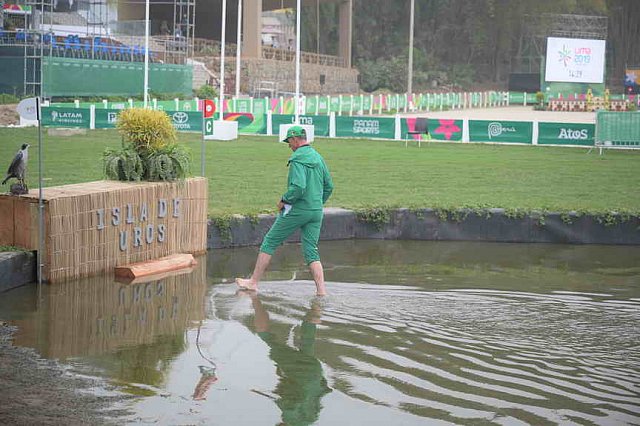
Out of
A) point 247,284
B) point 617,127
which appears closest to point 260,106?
point 617,127

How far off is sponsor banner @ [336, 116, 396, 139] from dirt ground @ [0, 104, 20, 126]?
11.3m

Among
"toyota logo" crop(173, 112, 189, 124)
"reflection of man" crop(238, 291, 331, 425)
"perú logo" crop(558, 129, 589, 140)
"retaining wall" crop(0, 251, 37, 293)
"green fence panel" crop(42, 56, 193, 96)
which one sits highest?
"green fence panel" crop(42, 56, 193, 96)

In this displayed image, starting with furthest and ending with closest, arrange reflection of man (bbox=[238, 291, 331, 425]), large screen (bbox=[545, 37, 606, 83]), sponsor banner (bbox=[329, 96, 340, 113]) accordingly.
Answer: large screen (bbox=[545, 37, 606, 83]) → sponsor banner (bbox=[329, 96, 340, 113]) → reflection of man (bbox=[238, 291, 331, 425])

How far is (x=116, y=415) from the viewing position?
6594mm

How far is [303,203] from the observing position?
10805 mm

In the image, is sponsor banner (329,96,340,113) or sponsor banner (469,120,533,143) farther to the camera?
sponsor banner (329,96,340,113)

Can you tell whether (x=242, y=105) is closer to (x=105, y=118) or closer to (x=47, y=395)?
(x=105, y=118)

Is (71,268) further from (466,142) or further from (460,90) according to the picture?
(460,90)

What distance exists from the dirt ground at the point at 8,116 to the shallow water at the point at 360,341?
25.5 metres

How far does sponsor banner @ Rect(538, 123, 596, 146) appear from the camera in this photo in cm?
3200

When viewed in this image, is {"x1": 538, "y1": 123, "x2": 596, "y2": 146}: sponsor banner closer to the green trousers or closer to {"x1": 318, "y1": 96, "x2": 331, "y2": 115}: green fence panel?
{"x1": 318, "y1": 96, "x2": 331, "y2": 115}: green fence panel

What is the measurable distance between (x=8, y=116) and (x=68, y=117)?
3.14m

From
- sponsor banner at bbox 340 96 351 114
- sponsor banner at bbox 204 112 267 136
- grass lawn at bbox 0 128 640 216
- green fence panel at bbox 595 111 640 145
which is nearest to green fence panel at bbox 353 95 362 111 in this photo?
sponsor banner at bbox 340 96 351 114

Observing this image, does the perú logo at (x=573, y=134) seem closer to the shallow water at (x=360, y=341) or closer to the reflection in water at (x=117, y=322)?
the shallow water at (x=360, y=341)
